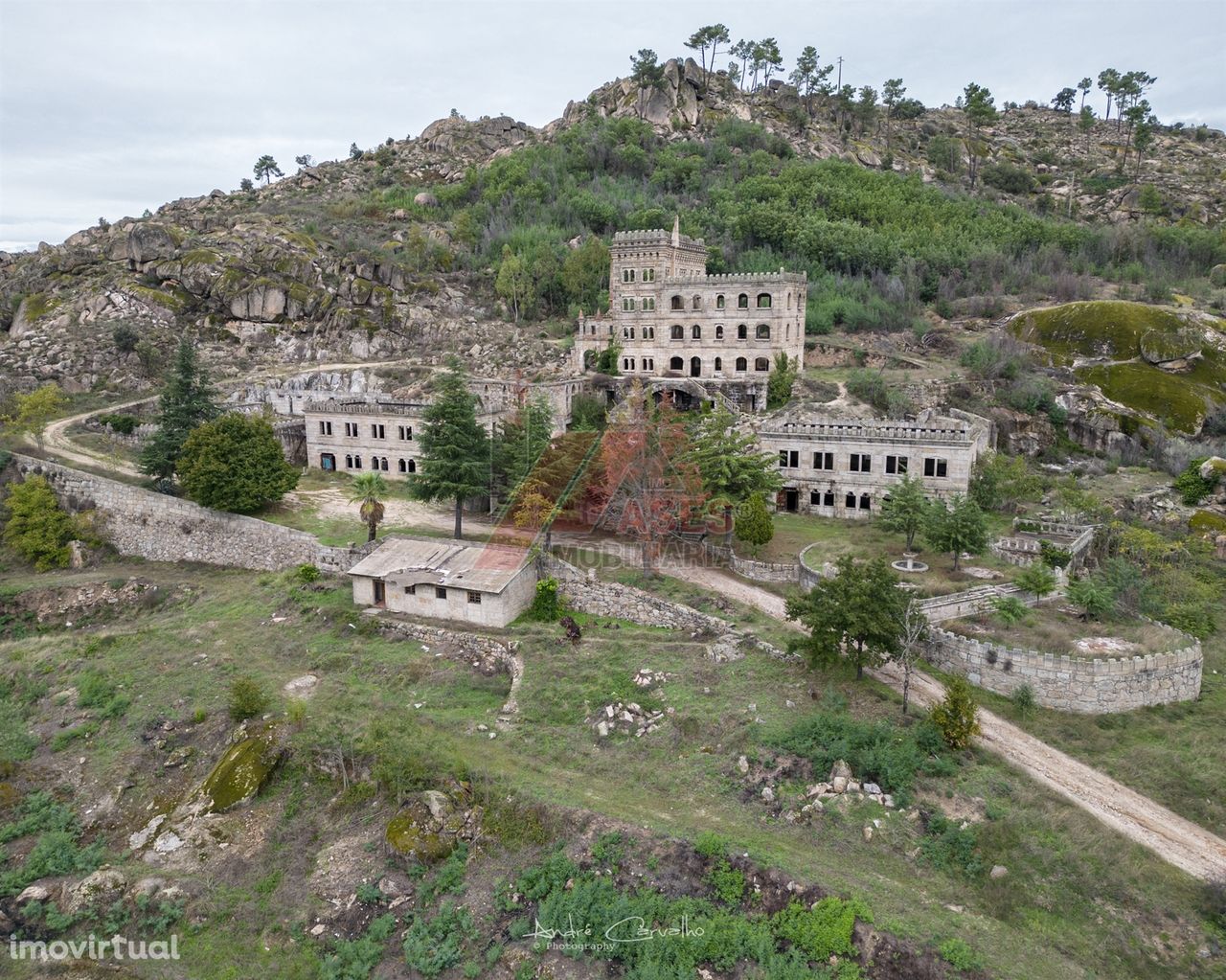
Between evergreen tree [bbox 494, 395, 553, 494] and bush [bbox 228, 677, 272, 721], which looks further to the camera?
evergreen tree [bbox 494, 395, 553, 494]

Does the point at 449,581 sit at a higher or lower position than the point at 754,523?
lower

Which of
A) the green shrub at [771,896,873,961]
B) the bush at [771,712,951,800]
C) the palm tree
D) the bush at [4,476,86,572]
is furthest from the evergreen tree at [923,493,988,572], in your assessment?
the bush at [4,476,86,572]

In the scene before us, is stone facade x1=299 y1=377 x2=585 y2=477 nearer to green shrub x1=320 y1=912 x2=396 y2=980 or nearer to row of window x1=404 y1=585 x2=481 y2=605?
row of window x1=404 y1=585 x2=481 y2=605

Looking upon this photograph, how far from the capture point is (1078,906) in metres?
18.4

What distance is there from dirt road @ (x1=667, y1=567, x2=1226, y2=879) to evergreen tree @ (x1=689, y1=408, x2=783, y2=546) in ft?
39.0

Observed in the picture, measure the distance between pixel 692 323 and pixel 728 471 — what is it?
25.8 meters

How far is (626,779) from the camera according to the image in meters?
23.7

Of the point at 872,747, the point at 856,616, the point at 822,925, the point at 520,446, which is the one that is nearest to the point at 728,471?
the point at 520,446

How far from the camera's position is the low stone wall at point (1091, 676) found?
81.1ft

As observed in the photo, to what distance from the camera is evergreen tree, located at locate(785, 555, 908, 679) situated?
25328mm

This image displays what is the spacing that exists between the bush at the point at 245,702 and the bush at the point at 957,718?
72.8 feet

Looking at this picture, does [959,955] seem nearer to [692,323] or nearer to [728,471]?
[728,471]

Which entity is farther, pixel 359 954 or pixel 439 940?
pixel 439 940

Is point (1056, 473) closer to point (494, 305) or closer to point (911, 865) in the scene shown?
point (911, 865)
